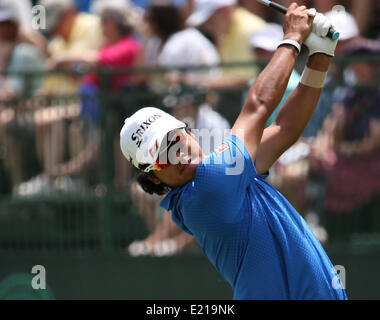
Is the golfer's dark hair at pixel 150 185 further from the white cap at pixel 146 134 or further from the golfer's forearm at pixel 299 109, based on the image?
the golfer's forearm at pixel 299 109

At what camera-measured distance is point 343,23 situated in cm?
755

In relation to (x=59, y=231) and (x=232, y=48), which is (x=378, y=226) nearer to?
(x=232, y=48)

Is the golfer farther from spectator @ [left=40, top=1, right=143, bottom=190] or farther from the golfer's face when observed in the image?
spectator @ [left=40, top=1, right=143, bottom=190]

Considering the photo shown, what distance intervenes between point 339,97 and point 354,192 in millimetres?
857

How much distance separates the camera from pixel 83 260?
7.96 meters

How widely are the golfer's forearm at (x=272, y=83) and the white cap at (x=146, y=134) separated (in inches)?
15.9

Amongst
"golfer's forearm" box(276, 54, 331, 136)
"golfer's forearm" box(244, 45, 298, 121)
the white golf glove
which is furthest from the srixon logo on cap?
the white golf glove

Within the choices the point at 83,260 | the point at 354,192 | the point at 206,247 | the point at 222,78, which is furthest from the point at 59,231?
the point at 206,247

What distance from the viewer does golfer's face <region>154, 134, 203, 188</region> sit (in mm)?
3986

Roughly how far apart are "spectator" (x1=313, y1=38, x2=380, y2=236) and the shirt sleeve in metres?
3.65

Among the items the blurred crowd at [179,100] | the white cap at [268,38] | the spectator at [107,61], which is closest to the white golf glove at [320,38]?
the blurred crowd at [179,100]

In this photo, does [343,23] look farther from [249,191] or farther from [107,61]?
[249,191]

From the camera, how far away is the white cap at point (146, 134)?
13.0ft

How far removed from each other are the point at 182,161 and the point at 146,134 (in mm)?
218
